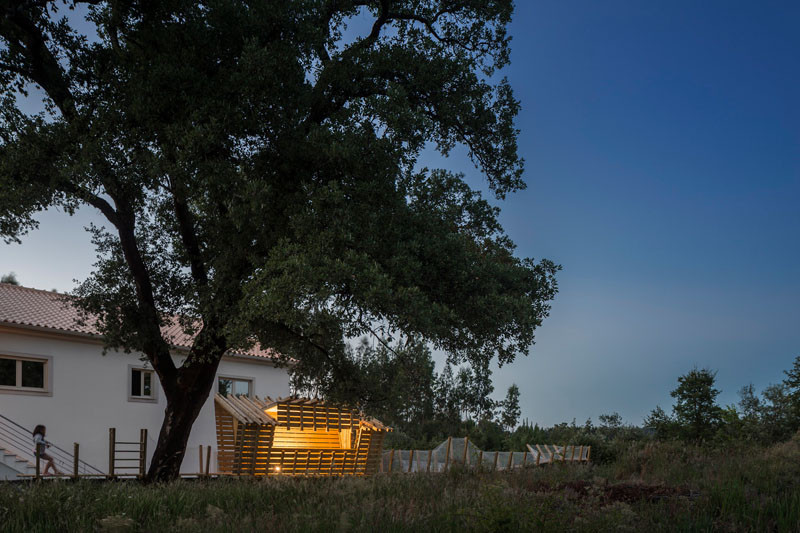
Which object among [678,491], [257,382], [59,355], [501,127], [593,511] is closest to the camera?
[593,511]

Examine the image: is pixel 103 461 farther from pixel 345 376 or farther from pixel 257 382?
pixel 345 376

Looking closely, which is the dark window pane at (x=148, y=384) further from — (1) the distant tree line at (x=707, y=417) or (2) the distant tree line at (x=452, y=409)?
(1) the distant tree line at (x=707, y=417)

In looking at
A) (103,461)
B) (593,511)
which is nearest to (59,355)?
(103,461)

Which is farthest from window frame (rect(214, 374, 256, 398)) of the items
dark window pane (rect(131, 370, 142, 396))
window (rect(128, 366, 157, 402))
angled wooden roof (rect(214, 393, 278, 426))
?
angled wooden roof (rect(214, 393, 278, 426))

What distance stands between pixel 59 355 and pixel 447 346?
1503 centimetres

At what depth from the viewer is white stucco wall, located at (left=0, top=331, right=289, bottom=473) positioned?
21.3 m

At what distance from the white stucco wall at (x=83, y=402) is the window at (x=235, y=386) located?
261 centimetres

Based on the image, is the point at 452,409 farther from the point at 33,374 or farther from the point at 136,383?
the point at 33,374

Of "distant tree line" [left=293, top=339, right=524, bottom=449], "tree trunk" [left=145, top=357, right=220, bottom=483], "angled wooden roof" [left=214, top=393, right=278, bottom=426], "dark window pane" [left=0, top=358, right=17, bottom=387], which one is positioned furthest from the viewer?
"distant tree line" [left=293, top=339, right=524, bottom=449]

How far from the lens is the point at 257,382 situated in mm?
29109

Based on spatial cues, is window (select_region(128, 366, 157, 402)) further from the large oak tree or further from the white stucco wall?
the large oak tree

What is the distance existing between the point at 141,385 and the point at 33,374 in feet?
13.7

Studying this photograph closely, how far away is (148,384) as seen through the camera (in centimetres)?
2545

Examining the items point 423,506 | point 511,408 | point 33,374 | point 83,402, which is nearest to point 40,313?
point 33,374
